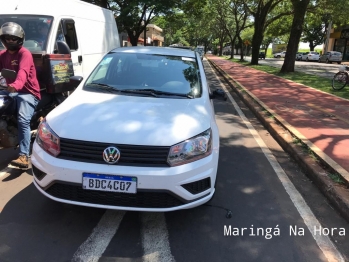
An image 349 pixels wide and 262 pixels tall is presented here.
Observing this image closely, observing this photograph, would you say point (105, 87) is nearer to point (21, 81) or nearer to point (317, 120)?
point (21, 81)

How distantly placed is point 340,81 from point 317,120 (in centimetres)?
664

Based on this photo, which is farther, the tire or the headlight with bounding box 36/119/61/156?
the tire

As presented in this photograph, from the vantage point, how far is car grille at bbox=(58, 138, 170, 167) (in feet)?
9.27

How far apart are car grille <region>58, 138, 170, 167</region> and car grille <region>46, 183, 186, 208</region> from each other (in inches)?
10.0

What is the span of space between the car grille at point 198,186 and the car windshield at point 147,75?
1259 mm

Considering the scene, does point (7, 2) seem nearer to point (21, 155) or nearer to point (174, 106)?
point (21, 155)

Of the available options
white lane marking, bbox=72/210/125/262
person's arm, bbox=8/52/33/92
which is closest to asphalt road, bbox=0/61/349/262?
white lane marking, bbox=72/210/125/262

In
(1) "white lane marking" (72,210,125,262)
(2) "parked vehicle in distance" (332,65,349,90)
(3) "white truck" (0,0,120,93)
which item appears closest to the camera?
(1) "white lane marking" (72,210,125,262)

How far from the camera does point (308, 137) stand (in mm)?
5934

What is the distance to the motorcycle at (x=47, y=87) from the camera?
14.2 ft

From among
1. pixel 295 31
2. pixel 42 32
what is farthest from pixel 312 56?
pixel 42 32

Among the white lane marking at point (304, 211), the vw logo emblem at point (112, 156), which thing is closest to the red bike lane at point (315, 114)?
the white lane marking at point (304, 211)

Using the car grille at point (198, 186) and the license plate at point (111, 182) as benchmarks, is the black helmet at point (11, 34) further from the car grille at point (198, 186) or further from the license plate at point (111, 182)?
the car grille at point (198, 186)

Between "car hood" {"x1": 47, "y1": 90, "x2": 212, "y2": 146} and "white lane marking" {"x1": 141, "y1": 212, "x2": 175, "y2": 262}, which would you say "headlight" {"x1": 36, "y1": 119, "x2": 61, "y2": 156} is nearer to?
"car hood" {"x1": 47, "y1": 90, "x2": 212, "y2": 146}
